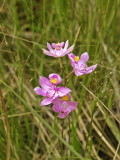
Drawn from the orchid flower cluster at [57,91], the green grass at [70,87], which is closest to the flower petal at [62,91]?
the orchid flower cluster at [57,91]

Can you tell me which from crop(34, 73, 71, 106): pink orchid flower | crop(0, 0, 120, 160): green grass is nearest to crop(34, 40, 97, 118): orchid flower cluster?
crop(34, 73, 71, 106): pink orchid flower

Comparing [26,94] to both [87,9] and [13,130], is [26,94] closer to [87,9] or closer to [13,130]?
[13,130]

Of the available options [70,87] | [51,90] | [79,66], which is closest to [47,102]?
[51,90]

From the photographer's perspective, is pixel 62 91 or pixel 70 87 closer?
pixel 62 91

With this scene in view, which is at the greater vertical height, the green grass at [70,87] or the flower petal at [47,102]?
the flower petal at [47,102]

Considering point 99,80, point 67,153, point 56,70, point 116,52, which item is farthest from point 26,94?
point 99,80

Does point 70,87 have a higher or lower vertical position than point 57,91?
lower

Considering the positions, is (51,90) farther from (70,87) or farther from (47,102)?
(70,87)

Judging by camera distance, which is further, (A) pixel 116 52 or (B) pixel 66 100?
(A) pixel 116 52

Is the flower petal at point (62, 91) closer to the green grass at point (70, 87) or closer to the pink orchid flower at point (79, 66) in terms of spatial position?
the pink orchid flower at point (79, 66)
